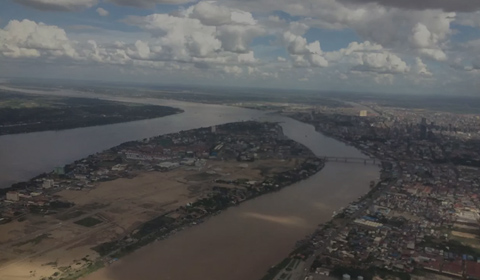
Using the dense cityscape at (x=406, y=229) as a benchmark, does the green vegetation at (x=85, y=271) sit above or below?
below

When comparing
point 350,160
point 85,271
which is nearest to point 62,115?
point 350,160

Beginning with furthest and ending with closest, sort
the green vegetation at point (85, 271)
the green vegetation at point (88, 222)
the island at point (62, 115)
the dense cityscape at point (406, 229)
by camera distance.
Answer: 1. the island at point (62, 115)
2. the green vegetation at point (88, 222)
3. the dense cityscape at point (406, 229)
4. the green vegetation at point (85, 271)

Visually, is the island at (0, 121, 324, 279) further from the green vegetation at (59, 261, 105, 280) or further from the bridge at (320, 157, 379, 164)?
the bridge at (320, 157, 379, 164)

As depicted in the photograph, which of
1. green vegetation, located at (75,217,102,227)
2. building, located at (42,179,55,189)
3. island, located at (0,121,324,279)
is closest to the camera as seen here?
island, located at (0,121,324,279)

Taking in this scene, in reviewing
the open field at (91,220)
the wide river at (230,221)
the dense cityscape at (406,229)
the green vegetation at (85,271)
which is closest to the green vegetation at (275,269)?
the dense cityscape at (406,229)

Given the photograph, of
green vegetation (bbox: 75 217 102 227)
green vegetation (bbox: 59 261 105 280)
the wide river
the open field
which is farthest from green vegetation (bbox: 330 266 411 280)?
green vegetation (bbox: 75 217 102 227)

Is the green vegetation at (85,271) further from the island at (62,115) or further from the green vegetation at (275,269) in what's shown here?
the island at (62,115)

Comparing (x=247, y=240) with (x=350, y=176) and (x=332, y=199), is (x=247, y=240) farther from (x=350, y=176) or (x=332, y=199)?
(x=350, y=176)
